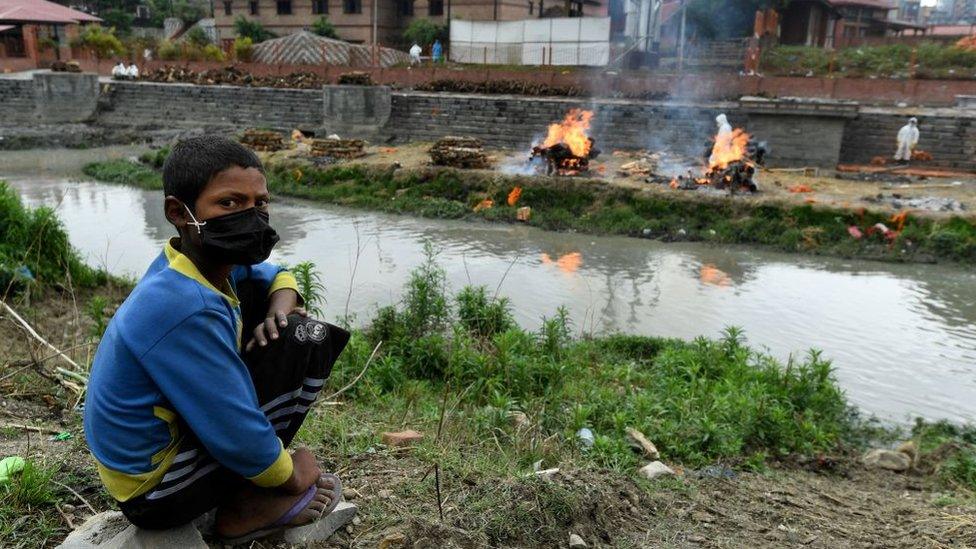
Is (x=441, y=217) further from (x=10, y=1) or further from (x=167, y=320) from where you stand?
(x=10, y=1)

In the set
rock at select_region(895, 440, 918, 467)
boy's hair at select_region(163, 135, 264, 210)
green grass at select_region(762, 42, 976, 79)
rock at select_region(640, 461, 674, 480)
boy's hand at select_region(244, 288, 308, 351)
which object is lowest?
rock at select_region(895, 440, 918, 467)

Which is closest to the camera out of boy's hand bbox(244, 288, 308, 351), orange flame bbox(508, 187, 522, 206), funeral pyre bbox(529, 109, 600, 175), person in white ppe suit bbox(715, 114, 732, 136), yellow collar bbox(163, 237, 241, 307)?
yellow collar bbox(163, 237, 241, 307)

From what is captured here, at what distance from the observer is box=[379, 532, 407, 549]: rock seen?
261 cm

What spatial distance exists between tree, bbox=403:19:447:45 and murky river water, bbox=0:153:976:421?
2046 cm

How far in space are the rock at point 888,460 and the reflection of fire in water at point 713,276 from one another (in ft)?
16.3

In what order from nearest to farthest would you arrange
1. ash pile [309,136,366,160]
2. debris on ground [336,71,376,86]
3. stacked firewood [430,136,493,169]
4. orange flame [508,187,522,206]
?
orange flame [508,187,522,206], stacked firewood [430,136,493,169], ash pile [309,136,366,160], debris on ground [336,71,376,86]

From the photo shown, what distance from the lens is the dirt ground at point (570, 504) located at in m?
2.79

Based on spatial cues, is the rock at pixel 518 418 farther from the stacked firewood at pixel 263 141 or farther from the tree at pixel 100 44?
the tree at pixel 100 44

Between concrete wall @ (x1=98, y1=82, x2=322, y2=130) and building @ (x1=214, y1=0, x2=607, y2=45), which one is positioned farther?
building @ (x1=214, y1=0, x2=607, y2=45)

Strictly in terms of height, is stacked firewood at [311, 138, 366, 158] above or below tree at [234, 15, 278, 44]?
below

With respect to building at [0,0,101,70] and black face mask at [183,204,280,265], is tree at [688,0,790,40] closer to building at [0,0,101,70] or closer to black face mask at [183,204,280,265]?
building at [0,0,101,70]

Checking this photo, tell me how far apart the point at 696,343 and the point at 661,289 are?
2.72m

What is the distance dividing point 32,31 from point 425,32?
58.1ft

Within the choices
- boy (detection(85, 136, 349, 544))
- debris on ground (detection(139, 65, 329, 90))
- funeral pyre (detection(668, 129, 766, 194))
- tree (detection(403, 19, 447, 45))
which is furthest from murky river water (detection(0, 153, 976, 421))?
tree (detection(403, 19, 447, 45))
